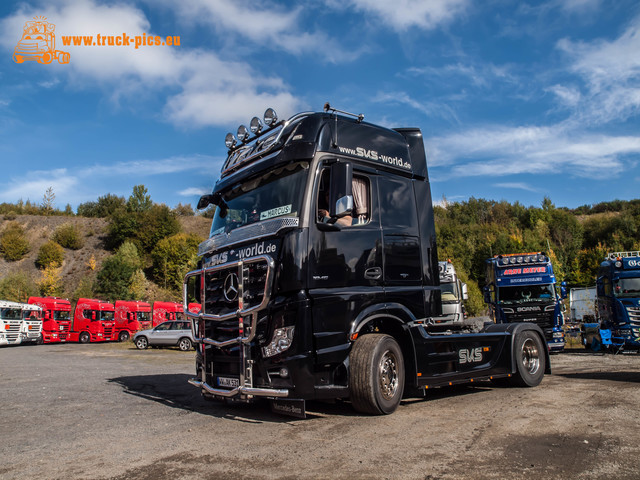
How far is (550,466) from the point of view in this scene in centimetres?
384

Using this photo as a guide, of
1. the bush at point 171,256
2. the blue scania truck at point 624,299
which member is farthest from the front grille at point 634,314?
the bush at point 171,256

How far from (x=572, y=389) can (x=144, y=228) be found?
7708cm

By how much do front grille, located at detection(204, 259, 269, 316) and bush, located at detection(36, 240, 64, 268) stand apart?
72670 mm

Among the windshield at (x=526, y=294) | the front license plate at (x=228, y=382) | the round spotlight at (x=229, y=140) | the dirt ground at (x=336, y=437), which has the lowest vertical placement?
the dirt ground at (x=336, y=437)

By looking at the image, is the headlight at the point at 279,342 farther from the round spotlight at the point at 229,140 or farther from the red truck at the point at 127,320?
the red truck at the point at 127,320

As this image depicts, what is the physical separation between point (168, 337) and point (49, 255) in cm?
5408

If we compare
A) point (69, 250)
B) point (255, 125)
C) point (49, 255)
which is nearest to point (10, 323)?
point (255, 125)

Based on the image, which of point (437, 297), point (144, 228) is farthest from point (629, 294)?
point (144, 228)

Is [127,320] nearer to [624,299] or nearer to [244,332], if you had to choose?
[624,299]

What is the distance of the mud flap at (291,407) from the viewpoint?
5352 millimetres

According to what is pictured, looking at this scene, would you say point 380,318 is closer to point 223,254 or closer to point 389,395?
point 389,395

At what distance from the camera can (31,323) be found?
3131 centimetres

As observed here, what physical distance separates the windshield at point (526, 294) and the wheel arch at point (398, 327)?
1392cm

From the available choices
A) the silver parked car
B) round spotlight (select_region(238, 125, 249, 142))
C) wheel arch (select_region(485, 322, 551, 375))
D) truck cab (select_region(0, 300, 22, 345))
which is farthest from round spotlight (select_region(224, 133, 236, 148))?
truck cab (select_region(0, 300, 22, 345))
